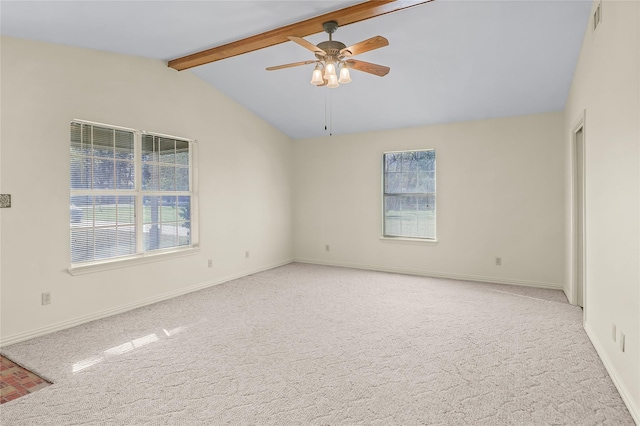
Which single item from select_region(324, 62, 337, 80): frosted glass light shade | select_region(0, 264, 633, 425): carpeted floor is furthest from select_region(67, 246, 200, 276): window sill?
select_region(324, 62, 337, 80): frosted glass light shade

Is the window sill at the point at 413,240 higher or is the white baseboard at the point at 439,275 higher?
the window sill at the point at 413,240

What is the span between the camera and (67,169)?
356 cm

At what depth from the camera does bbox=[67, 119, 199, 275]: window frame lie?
12.3ft

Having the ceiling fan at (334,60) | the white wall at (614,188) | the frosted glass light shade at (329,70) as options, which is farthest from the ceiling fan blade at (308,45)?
the white wall at (614,188)

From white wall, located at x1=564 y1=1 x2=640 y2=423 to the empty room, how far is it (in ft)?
0.09

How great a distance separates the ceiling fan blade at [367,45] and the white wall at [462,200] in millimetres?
3020

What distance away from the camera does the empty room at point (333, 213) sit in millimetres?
2311

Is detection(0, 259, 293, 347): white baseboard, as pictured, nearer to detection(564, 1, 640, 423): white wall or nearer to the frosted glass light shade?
the frosted glass light shade

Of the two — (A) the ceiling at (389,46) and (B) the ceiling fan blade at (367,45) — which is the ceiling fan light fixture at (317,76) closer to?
(B) the ceiling fan blade at (367,45)

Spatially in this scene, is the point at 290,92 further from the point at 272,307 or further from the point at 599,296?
the point at 599,296

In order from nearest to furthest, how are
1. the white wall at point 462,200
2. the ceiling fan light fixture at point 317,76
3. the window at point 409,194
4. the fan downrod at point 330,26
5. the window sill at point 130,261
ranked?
the ceiling fan light fixture at point 317,76, the fan downrod at point 330,26, the window sill at point 130,261, the white wall at point 462,200, the window at point 409,194

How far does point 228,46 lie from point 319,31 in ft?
3.53

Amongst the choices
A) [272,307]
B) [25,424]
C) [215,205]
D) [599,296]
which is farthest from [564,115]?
[25,424]

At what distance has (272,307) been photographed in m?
4.16
